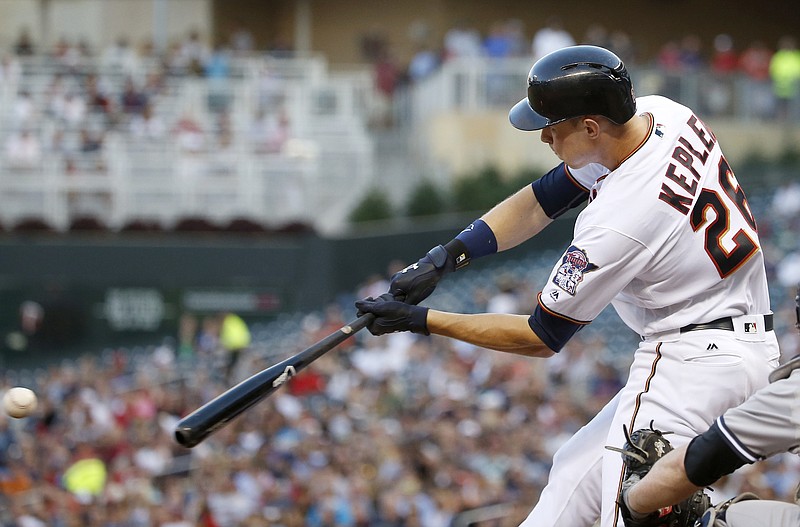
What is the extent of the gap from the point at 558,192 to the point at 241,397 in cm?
145

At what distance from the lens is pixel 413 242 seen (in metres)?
17.6

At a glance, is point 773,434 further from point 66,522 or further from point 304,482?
point 66,522

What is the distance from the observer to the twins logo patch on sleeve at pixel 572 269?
12.6 feet

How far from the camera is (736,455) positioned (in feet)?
11.0

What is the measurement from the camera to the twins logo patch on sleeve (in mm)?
3838

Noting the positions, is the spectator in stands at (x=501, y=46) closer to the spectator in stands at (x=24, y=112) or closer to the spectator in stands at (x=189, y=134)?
the spectator in stands at (x=189, y=134)

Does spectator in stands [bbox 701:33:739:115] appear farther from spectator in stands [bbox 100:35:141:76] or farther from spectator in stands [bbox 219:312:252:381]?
spectator in stands [bbox 100:35:141:76]

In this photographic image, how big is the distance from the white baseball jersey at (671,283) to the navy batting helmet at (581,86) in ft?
0.58

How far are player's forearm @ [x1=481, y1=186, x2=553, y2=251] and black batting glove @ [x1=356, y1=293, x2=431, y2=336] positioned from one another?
690mm

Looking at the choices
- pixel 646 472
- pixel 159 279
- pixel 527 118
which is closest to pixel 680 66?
pixel 159 279

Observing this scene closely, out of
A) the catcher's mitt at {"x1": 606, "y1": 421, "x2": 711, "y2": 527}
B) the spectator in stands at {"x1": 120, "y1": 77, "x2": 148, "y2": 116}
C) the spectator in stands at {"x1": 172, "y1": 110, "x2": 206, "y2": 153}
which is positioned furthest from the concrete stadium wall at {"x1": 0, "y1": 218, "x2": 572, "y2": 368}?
the catcher's mitt at {"x1": 606, "y1": 421, "x2": 711, "y2": 527}

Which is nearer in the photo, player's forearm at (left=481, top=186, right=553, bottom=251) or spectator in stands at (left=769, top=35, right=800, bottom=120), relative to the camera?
player's forearm at (left=481, top=186, right=553, bottom=251)

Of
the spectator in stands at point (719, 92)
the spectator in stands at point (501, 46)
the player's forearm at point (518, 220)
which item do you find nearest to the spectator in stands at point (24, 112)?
the spectator in stands at point (501, 46)

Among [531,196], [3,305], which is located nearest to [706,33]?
[3,305]
